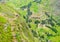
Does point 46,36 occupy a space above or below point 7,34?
below

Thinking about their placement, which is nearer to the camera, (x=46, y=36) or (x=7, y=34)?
(x=7, y=34)

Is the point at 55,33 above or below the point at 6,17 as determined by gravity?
below

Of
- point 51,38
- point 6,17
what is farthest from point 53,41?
point 6,17

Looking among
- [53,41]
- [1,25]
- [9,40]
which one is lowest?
[53,41]

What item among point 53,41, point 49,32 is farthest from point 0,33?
point 49,32

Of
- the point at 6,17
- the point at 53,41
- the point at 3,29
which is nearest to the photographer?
the point at 3,29

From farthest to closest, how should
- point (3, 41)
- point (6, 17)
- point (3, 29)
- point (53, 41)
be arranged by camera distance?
point (53, 41) → point (6, 17) → point (3, 29) → point (3, 41)

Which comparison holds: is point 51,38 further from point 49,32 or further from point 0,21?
point 0,21

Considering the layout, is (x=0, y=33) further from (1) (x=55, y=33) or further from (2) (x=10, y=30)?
(1) (x=55, y=33)

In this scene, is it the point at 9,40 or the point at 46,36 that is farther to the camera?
the point at 46,36
